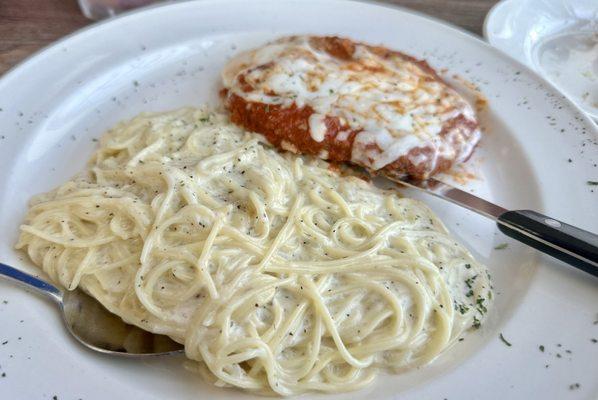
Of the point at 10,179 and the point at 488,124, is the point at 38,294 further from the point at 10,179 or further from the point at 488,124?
the point at 488,124

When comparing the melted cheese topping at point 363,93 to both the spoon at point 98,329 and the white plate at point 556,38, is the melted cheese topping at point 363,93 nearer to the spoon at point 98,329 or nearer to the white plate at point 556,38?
the white plate at point 556,38

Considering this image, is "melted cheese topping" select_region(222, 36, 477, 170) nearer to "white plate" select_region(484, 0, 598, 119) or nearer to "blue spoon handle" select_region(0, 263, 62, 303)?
"white plate" select_region(484, 0, 598, 119)

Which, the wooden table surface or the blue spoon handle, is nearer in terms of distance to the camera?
the blue spoon handle

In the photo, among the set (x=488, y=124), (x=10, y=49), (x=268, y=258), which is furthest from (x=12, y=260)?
(x=488, y=124)

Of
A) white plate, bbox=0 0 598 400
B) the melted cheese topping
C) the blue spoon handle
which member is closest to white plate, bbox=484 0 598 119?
white plate, bbox=0 0 598 400

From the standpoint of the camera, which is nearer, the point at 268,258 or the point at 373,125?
the point at 268,258

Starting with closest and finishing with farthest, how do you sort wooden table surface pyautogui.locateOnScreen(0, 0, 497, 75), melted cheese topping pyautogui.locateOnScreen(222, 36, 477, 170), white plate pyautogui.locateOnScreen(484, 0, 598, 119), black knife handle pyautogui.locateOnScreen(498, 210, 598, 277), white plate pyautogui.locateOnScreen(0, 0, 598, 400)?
white plate pyautogui.locateOnScreen(0, 0, 598, 400), black knife handle pyautogui.locateOnScreen(498, 210, 598, 277), melted cheese topping pyautogui.locateOnScreen(222, 36, 477, 170), wooden table surface pyautogui.locateOnScreen(0, 0, 497, 75), white plate pyautogui.locateOnScreen(484, 0, 598, 119)
